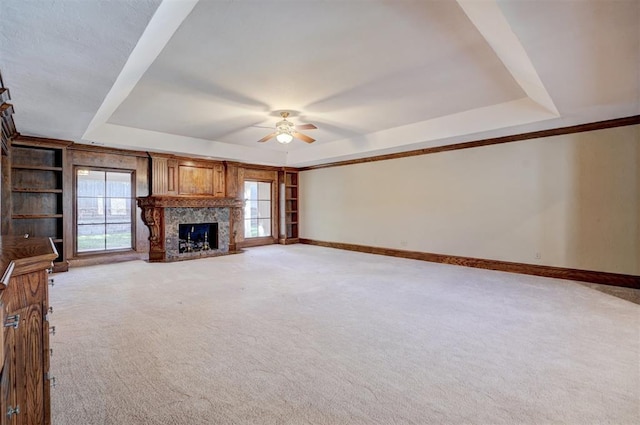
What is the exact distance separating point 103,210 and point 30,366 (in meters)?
5.95

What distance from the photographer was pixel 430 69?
11.6ft

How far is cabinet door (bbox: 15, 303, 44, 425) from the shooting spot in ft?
4.24

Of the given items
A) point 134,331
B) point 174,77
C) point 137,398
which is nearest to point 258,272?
point 134,331

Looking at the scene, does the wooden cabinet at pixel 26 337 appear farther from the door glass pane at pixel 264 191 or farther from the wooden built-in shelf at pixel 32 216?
the door glass pane at pixel 264 191

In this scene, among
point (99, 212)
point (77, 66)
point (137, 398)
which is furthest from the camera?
point (99, 212)

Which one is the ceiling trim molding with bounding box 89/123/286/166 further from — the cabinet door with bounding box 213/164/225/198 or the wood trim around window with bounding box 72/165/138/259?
the wood trim around window with bounding box 72/165/138/259

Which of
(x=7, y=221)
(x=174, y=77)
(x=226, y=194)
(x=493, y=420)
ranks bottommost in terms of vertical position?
(x=493, y=420)

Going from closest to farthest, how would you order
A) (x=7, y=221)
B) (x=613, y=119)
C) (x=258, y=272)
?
1. (x=613, y=119)
2. (x=7, y=221)
3. (x=258, y=272)

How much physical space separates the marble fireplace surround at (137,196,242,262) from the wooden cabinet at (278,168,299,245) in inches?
74.2

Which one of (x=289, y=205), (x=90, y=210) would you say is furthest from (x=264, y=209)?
(x=90, y=210)

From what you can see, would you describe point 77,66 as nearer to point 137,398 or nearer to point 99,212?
point 137,398

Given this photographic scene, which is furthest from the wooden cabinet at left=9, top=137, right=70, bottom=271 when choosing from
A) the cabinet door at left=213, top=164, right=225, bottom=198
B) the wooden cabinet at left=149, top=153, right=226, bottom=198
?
the cabinet door at left=213, top=164, right=225, bottom=198

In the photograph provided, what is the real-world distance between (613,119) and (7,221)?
9115 millimetres

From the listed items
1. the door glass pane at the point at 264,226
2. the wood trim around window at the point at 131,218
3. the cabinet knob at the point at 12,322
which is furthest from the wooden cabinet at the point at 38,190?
the cabinet knob at the point at 12,322
